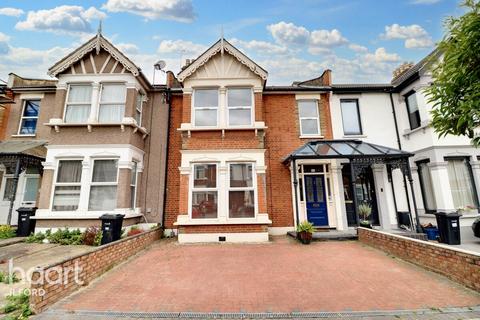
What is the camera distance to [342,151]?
378 inches

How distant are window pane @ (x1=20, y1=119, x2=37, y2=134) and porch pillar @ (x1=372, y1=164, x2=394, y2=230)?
56.4 ft

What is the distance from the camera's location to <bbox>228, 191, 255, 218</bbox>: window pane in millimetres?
9344

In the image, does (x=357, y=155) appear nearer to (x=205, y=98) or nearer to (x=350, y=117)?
(x=350, y=117)

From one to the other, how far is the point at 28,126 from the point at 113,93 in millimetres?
5252

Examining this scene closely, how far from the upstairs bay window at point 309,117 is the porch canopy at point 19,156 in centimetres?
1223

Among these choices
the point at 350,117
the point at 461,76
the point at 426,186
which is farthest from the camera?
the point at 350,117

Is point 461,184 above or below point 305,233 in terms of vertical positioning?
above

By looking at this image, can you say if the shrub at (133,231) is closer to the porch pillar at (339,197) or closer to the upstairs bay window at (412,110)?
the porch pillar at (339,197)

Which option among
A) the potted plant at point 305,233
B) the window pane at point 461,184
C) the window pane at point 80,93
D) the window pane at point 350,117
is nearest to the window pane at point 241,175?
the potted plant at point 305,233

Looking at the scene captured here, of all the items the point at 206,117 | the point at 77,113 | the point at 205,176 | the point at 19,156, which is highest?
the point at 77,113

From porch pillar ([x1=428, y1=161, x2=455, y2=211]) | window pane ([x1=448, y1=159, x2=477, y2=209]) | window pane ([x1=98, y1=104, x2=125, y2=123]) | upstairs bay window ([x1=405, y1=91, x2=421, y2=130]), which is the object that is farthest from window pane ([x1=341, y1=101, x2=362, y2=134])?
window pane ([x1=98, y1=104, x2=125, y2=123])

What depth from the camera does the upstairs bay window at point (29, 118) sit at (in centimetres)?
1116

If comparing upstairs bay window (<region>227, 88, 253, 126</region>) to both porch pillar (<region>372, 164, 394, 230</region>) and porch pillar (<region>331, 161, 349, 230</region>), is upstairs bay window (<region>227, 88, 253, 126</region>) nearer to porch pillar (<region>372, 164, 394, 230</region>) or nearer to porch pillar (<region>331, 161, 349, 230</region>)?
porch pillar (<region>331, 161, 349, 230</region>)

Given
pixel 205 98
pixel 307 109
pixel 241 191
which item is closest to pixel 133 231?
pixel 241 191
